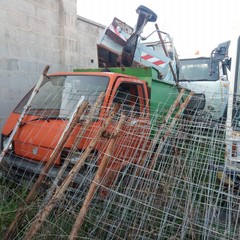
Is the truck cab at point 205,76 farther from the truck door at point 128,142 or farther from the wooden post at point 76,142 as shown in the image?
the wooden post at point 76,142

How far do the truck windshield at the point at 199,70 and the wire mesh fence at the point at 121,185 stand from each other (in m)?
4.18

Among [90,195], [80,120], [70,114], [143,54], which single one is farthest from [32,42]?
[90,195]

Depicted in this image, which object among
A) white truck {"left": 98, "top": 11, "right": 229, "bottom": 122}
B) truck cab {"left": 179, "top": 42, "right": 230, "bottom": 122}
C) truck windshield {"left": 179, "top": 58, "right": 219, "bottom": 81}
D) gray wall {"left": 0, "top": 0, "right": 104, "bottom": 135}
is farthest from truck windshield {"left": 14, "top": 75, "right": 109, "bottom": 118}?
truck windshield {"left": 179, "top": 58, "right": 219, "bottom": 81}

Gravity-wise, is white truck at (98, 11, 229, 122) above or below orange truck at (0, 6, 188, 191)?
above

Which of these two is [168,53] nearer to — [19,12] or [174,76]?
[174,76]

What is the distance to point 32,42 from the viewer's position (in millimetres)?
5953

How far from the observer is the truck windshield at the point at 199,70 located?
7.07m

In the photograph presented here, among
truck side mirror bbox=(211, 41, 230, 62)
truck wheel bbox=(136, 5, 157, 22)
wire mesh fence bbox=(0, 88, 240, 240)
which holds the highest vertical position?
truck wheel bbox=(136, 5, 157, 22)

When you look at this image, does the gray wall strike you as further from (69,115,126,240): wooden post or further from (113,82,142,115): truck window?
(69,115,126,240): wooden post

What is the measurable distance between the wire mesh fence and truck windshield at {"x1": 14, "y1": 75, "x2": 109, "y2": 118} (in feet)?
0.91

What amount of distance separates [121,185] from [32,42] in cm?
441

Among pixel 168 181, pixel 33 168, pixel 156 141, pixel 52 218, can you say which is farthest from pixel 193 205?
pixel 33 168

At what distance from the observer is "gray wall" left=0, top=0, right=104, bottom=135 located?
17.8ft

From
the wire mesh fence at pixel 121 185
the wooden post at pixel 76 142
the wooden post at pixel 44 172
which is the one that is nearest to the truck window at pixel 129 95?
the wire mesh fence at pixel 121 185
